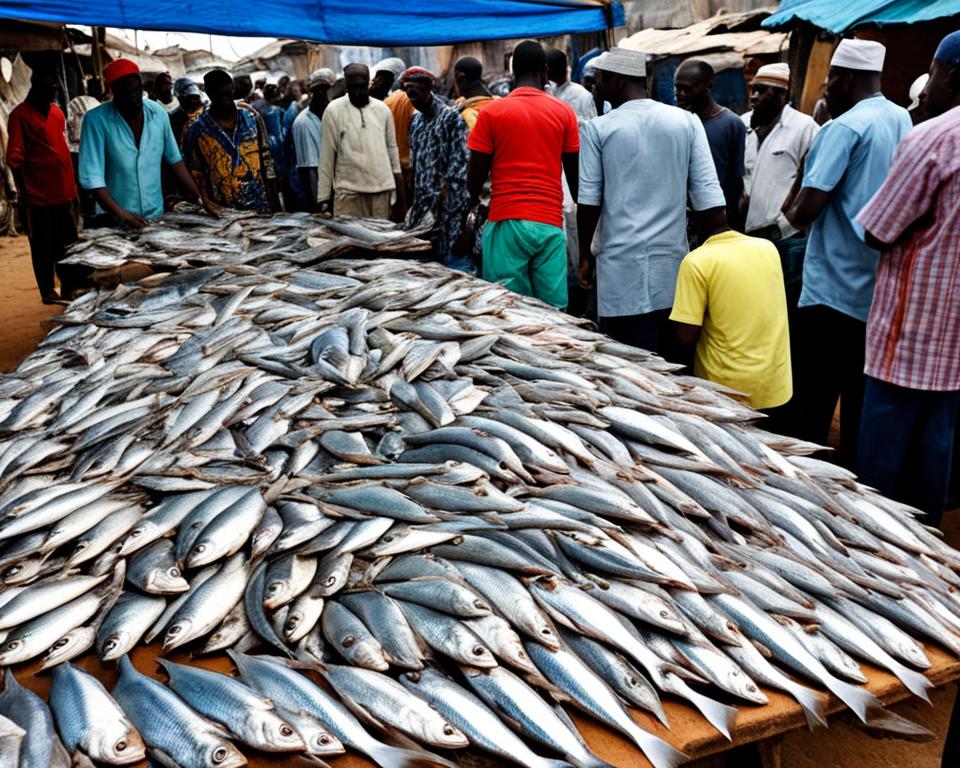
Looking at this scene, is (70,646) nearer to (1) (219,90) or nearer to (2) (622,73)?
(2) (622,73)

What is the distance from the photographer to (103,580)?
7.73 feet

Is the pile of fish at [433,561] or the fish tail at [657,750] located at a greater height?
the pile of fish at [433,561]

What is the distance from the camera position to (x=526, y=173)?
5.69 metres

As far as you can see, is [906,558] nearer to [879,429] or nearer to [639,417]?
[639,417]

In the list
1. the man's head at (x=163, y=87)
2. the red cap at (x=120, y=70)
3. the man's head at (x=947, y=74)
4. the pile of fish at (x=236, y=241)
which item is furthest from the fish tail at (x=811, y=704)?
the man's head at (x=163, y=87)

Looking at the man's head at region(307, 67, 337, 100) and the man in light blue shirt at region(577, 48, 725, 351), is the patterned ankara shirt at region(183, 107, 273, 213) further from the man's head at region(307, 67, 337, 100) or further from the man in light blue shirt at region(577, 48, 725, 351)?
the man in light blue shirt at region(577, 48, 725, 351)

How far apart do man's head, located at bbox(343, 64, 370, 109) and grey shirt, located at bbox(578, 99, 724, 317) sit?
3.93 m

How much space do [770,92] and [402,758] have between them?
5.88 meters

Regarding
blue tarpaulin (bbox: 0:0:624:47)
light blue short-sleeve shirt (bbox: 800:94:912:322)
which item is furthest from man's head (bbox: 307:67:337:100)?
light blue short-sleeve shirt (bbox: 800:94:912:322)

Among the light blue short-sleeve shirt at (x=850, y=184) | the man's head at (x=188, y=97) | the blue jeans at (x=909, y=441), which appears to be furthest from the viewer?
the man's head at (x=188, y=97)

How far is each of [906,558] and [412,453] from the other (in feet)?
5.36

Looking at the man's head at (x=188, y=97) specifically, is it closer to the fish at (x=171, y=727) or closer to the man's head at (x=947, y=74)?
the man's head at (x=947, y=74)

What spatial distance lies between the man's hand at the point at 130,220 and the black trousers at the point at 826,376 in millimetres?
5029

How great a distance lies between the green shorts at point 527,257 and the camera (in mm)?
5809
